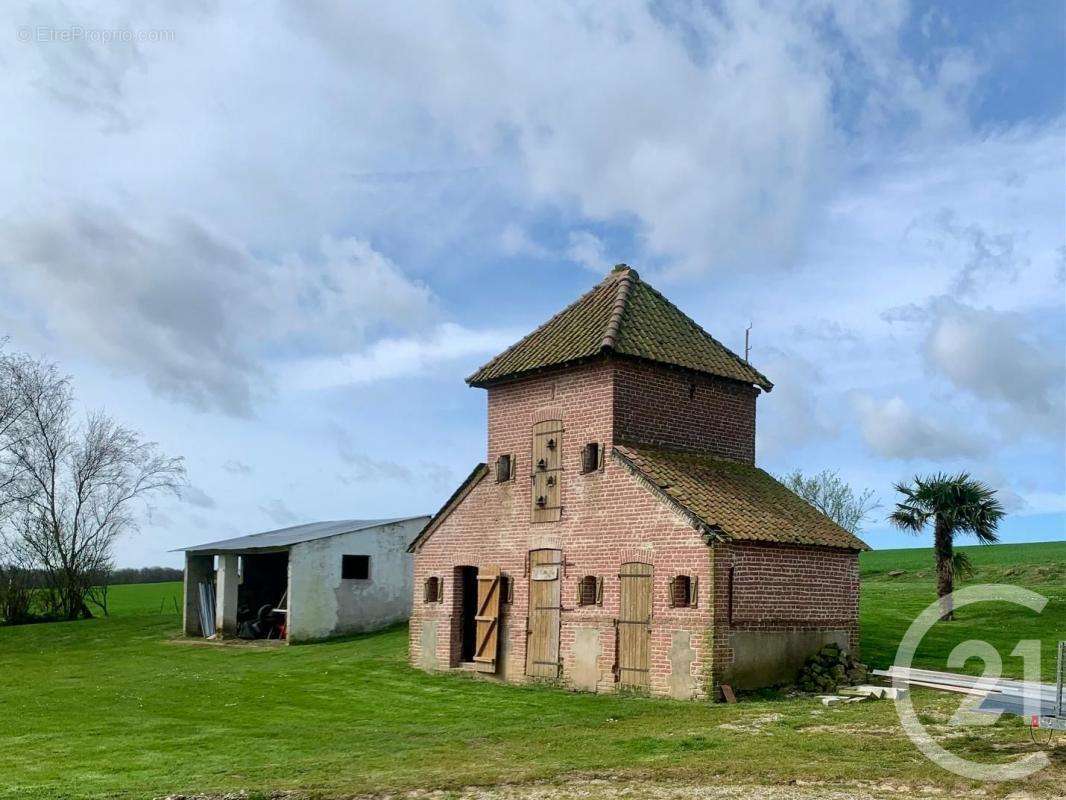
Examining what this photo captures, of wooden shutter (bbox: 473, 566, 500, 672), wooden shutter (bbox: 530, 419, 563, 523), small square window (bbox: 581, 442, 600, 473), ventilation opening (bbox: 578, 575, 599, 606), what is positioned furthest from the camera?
wooden shutter (bbox: 473, 566, 500, 672)

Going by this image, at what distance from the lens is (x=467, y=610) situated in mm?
27625

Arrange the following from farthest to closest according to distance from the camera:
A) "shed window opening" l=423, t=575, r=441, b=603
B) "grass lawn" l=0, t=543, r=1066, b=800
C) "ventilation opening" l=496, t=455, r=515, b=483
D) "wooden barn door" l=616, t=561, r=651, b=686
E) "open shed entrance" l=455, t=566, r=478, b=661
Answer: "shed window opening" l=423, t=575, r=441, b=603 < "open shed entrance" l=455, t=566, r=478, b=661 < "ventilation opening" l=496, t=455, r=515, b=483 < "wooden barn door" l=616, t=561, r=651, b=686 < "grass lawn" l=0, t=543, r=1066, b=800

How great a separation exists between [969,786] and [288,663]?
21692 millimetres

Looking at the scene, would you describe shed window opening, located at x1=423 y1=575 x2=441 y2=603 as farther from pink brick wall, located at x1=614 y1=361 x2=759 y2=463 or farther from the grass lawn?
pink brick wall, located at x1=614 y1=361 x2=759 y2=463

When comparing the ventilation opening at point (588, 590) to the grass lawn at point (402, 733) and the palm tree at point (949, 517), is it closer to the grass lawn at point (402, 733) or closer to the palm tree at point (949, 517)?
the grass lawn at point (402, 733)

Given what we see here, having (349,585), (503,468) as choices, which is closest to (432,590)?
(503,468)

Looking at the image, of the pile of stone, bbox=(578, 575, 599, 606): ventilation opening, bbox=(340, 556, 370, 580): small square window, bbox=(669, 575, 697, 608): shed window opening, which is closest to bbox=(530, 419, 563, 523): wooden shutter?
bbox=(578, 575, 599, 606): ventilation opening

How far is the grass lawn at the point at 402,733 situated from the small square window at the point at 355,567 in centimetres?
529

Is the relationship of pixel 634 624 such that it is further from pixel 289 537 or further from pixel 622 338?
pixel 289 537

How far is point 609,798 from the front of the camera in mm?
12344

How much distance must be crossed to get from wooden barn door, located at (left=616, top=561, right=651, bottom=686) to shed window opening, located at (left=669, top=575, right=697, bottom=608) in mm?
648

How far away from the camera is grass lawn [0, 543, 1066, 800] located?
14.0 meters

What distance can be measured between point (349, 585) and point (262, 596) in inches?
272

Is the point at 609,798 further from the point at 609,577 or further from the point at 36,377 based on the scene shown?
the point at 36,377
